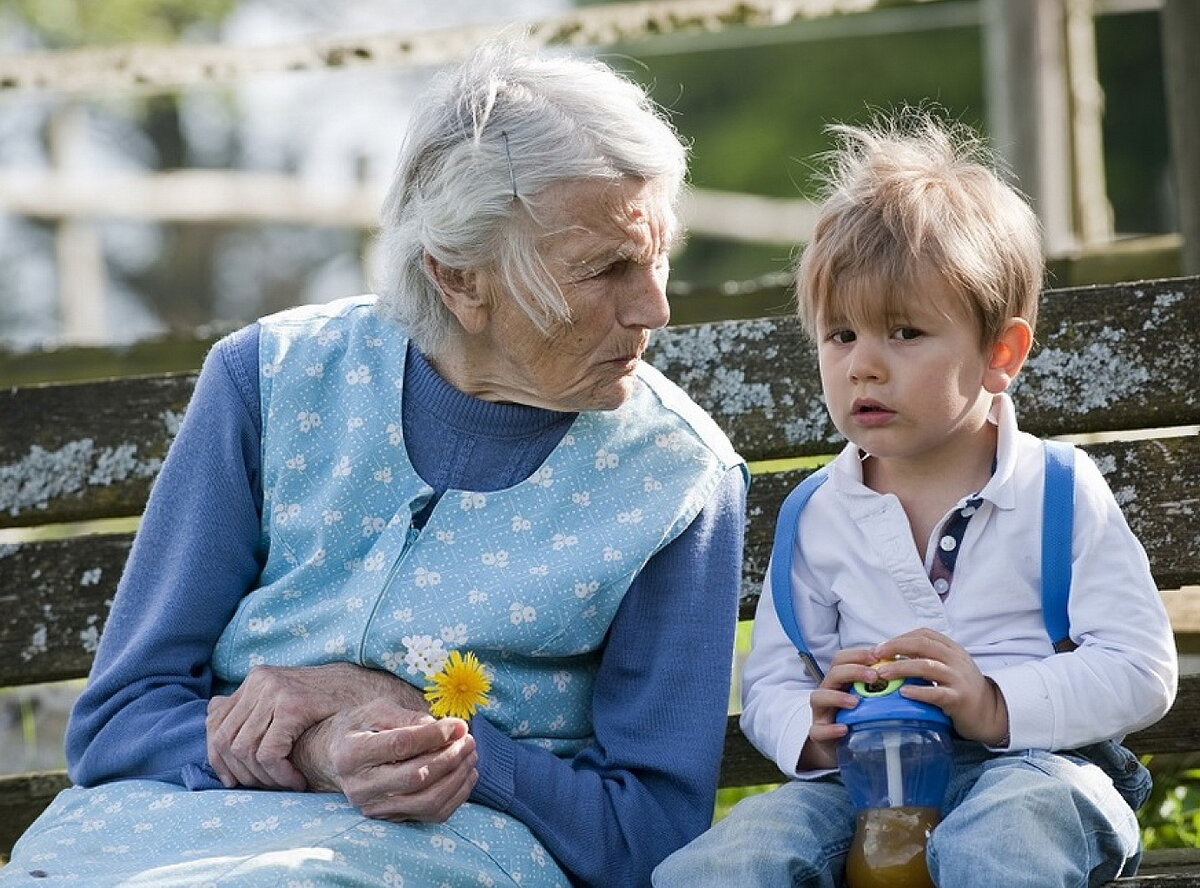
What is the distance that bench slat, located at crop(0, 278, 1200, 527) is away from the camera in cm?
311

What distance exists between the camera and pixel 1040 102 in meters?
4.98

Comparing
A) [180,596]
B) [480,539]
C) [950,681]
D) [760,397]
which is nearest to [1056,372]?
[760,397]

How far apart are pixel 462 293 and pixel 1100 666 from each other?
109 centimetres

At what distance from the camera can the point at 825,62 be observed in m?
23.0

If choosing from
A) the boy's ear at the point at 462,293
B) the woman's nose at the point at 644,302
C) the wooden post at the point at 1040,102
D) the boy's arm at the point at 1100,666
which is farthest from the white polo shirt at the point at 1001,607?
the wooden post at the point at 1040,102

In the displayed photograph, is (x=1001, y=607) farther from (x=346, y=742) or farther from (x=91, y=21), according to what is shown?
(x=91, y=21)

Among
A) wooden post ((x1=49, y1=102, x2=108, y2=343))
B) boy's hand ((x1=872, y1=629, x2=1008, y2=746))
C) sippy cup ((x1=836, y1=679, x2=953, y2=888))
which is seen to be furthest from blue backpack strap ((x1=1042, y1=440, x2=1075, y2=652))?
wooden post ((x1=49, y1=102, x2=108, y2=343))

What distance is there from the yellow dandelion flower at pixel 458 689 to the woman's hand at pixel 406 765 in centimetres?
2

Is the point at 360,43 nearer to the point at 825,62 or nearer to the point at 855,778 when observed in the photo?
the point at 855,778

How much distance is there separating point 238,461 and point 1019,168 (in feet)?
9.62

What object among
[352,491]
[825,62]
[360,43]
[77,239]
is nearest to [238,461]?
[352,491]

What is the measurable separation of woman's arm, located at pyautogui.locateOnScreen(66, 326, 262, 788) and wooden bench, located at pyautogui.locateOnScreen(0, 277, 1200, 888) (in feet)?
1.56

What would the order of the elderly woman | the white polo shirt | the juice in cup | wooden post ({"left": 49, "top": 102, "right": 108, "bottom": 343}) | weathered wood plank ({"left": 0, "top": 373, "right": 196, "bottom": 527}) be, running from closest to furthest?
1. the juice in cup
2. the white polo shirt
3. the elderly woman
4. weathered wood plank ({"left": 0, "top": 373, "right": 196, "bottom": 527})
5. wooden post ({"left": 49, "top": 102, "right": 108, "bottom": 343})

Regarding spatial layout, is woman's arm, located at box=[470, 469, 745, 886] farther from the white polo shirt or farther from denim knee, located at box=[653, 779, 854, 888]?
denim knee, located at box=[653, 779, 854, 888]
